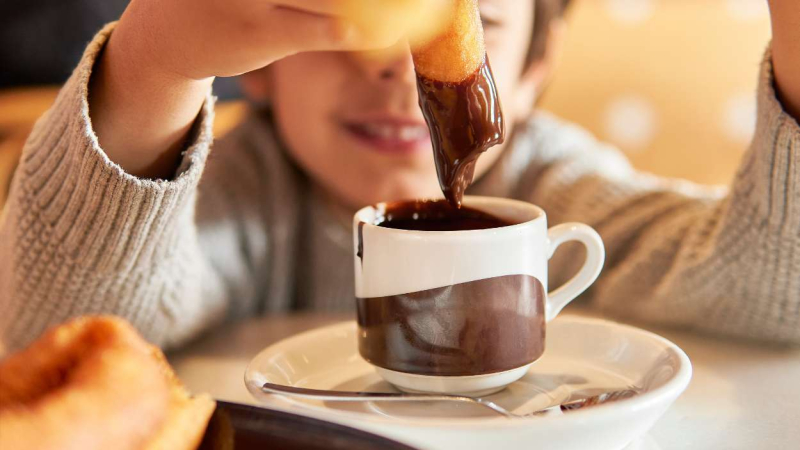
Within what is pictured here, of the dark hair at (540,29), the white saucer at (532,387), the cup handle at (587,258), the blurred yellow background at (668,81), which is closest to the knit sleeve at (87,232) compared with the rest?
the white saucer at (532,387)

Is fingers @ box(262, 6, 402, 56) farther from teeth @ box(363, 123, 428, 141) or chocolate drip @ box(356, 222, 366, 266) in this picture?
teeth @ box(363, 123, 428, 141)

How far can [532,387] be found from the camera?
0.53 metres

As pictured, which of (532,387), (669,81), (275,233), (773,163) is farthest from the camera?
(669,81)

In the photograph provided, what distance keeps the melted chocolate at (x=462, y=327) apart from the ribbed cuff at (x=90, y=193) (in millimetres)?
201

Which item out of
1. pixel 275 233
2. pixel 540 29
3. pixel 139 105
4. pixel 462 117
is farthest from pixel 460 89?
pixel 540 29

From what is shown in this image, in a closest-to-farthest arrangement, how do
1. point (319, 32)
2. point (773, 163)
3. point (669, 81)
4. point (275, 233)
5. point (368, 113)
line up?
point (319, 32)
point (773, 163)
point (368, 113)
point (275, 233)
point (669, 81)

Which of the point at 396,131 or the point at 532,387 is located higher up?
the point at 396,131

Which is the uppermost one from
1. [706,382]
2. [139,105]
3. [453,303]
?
[139,105]

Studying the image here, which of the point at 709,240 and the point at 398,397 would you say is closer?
the point at 398,397

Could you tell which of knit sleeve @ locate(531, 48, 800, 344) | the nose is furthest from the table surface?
the nose

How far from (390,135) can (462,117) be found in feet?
1.37

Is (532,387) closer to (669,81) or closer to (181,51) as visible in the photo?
(181,51)

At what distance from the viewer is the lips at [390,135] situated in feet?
2.87

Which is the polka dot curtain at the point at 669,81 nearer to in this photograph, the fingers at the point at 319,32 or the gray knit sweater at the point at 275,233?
the gray knit sweater at the point at 275,233
